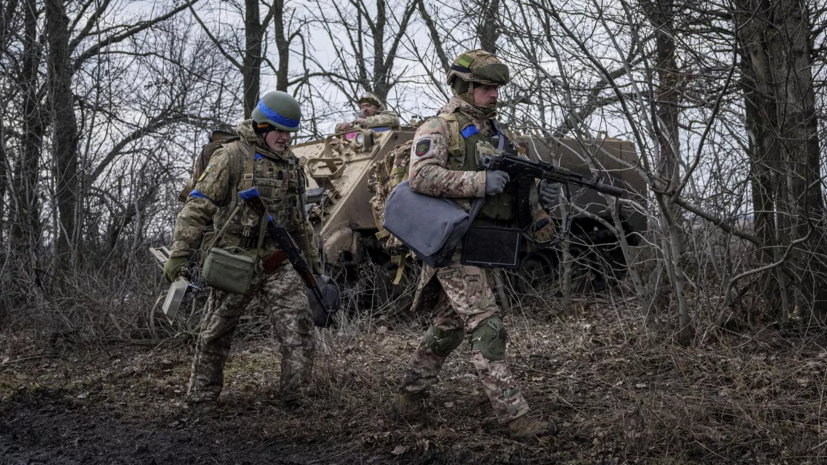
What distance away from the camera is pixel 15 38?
32.6 feet

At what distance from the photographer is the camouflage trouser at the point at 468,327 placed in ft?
13.7

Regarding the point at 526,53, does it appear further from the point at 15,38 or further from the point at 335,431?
the point at 15,38

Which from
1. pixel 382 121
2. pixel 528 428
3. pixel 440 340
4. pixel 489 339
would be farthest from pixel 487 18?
pixel 382 121

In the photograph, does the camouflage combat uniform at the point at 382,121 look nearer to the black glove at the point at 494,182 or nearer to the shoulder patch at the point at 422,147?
the shoulder patch at the point at 422,147

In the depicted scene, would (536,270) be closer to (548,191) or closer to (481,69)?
(548,191)

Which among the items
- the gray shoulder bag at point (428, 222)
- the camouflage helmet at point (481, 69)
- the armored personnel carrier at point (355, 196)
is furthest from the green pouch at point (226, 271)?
the armored personnel carrier at point (355, 196)

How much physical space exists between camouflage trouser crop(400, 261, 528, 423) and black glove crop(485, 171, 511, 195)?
0.44 m

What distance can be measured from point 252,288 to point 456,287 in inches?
56.8

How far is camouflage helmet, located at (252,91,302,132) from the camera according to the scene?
5035 millimetres

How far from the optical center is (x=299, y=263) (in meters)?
5.21

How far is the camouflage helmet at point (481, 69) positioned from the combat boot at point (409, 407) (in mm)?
1735

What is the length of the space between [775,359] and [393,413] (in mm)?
2556

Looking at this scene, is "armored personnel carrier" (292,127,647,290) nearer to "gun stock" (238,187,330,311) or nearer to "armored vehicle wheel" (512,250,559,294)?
"armored vehicle wheel" (512,250,559,294)

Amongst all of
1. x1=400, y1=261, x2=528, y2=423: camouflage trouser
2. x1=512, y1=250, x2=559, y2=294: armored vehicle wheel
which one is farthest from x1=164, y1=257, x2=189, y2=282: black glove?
x1=512, y1=250, x2=559, y2=294: armored vehicle wheel
